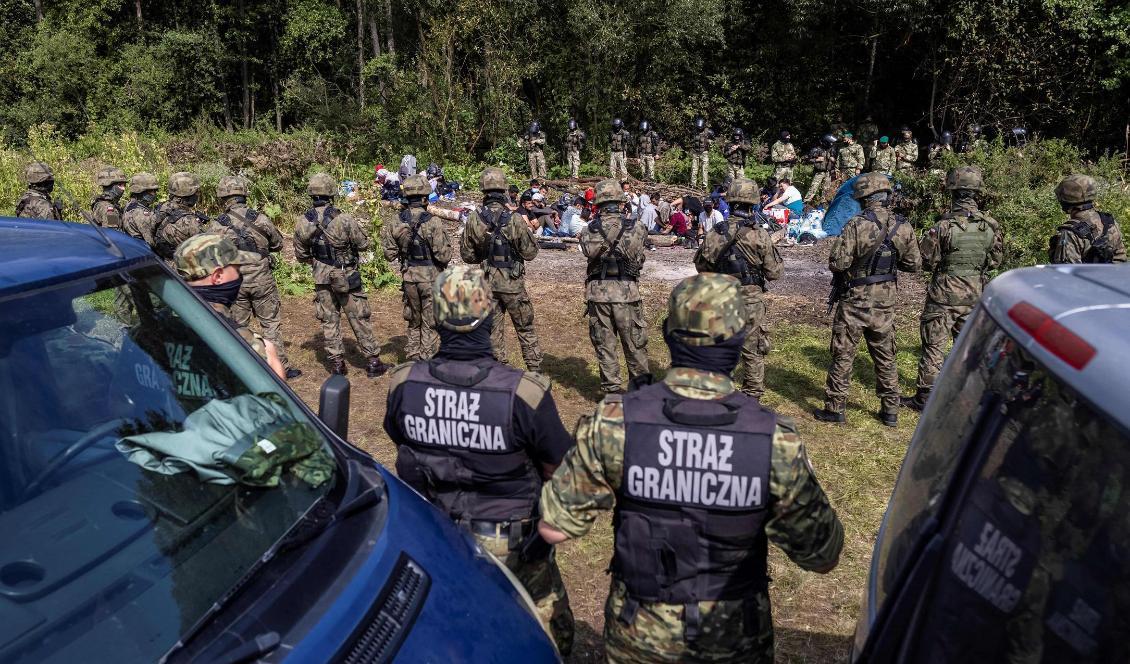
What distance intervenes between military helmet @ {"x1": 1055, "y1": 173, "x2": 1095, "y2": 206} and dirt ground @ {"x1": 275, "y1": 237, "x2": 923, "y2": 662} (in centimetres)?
221

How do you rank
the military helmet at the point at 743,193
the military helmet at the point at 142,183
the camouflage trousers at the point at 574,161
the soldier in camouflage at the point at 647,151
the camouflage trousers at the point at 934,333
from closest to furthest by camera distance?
the military helmet at the point at 743,193 → the camouflage trousers at the point at 934,333 → the military helmet at the point at 142,183 → the soldier in camouflage at the point at 647,151 → the camouflage trousers at the point at 574,161

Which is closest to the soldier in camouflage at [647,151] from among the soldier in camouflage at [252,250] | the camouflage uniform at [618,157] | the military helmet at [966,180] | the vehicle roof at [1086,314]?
the camouflage uniform at [618,157]

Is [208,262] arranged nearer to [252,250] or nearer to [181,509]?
[181,509]

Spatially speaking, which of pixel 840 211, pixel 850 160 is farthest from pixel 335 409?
pixel 850 160

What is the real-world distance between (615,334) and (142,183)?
5.63 m

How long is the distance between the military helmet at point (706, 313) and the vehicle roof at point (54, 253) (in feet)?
5.66

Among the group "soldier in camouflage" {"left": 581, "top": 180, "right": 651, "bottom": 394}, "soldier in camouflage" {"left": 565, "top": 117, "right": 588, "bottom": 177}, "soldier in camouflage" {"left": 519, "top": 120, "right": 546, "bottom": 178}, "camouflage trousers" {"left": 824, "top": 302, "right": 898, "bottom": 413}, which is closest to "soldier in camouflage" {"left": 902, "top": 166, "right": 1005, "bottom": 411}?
"camouflage trousers" {"left": 824, "top": 302, "right": 898, "bottom": 413}

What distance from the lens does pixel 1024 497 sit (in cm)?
153

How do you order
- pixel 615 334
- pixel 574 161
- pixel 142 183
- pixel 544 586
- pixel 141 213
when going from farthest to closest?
pixel 574 161 → pixel 142 183 → pixel 141 213 → pixel 615 334 → pixel 544 586

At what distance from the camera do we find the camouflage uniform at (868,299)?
630 centimetres

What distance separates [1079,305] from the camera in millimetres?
1530

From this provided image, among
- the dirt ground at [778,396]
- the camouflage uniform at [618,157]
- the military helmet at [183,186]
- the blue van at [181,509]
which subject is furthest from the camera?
the camouflage uniform at [618,157]

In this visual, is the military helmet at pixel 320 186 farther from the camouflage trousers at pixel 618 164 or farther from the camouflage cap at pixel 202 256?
the camouflage trousers at pixel 618 164

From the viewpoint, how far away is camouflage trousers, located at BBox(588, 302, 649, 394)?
6.91 metres
